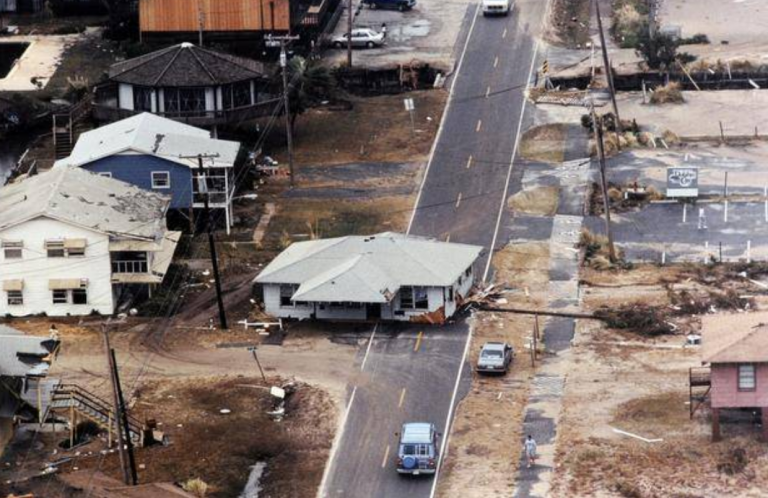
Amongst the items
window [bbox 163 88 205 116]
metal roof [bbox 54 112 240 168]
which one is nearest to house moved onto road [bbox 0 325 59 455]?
metal roof [bbox 54 112 240 168]

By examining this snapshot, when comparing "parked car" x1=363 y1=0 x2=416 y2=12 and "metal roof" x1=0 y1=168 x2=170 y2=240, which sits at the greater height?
"metal roof" x1=0 y1=168 x2=170 y2=240

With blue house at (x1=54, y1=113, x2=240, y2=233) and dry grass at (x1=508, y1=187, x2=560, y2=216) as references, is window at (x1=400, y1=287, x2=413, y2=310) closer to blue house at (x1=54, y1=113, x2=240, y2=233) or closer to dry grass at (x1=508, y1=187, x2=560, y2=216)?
blue house at (x1=54, y1=113, x2=240, y2=233)

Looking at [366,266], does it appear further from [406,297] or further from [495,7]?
[495,7]

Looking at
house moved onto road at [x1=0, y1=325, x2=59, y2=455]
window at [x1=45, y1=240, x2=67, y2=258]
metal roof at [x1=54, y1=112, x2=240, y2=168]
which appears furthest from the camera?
metal roof at [x1=54, y1=112, x2=240, y2=168]

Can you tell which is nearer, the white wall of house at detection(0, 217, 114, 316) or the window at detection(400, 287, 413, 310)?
the window at detection(400, 287, 413, 310)

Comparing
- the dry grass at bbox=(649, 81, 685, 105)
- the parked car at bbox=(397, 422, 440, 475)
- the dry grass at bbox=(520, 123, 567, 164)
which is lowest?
the dry grass at bbox=(520, 123, 567, 164)

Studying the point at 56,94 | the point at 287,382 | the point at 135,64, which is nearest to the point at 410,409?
the point at 287,382
